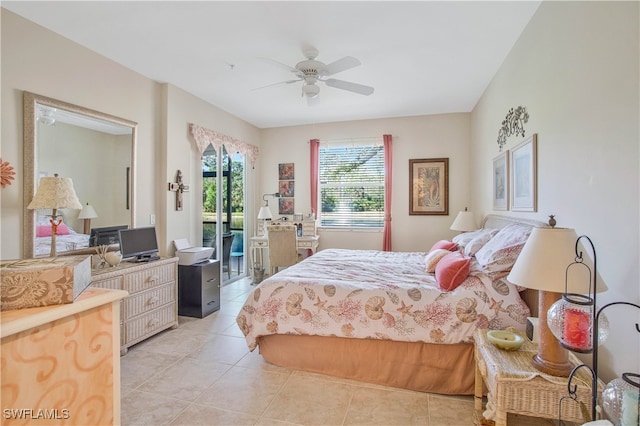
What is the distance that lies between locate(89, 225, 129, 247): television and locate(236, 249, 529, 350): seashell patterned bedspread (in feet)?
5.24

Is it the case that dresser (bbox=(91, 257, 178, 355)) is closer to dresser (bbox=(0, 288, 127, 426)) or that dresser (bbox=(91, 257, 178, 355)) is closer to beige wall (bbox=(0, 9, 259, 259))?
beige wall (bbox=(0, 9, 259, 259))

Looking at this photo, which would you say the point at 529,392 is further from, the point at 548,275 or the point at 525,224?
the point at 525,224

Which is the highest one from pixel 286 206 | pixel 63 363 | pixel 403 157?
pixel 403 157

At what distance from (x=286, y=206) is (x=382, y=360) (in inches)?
145

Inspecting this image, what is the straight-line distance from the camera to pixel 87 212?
2.85 meters

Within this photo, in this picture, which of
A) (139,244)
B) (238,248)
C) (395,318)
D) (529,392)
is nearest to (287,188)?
(238,248)

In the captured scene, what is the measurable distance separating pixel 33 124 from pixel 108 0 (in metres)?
1.13

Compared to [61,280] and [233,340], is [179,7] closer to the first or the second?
[61,280]

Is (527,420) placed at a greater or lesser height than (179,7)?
lesser

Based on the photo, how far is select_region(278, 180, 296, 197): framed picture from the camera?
18.1ft

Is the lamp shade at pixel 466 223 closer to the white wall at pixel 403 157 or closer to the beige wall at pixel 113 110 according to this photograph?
the white wall at pixel 403 157

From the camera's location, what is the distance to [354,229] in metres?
5.23

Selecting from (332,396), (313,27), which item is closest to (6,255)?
(332,396)

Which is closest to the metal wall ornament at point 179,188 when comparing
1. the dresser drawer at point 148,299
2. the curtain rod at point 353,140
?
the dresser drawer at point 148,299
